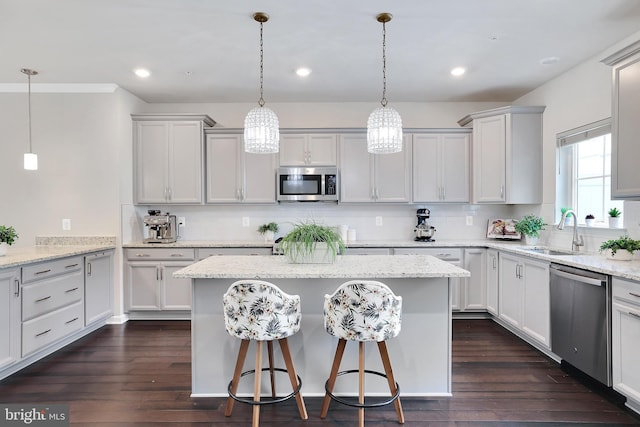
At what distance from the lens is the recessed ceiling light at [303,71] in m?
3.45

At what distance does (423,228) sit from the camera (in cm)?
435

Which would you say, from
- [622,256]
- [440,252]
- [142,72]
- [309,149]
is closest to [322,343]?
[440,252]

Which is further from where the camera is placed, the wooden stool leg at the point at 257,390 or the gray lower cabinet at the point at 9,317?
the gray lower cabinet at the point at 9,317

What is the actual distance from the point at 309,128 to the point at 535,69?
8.05 ft

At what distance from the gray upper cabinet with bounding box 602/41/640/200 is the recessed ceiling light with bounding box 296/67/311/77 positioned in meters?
2.43

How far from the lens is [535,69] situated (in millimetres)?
3480

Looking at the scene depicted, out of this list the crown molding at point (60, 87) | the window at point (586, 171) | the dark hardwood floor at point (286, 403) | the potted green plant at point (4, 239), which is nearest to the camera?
the dark hardwood floor at point (286, 403)

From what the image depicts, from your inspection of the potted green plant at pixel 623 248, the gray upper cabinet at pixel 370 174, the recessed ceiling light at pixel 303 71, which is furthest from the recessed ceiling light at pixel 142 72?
the potted green plant at pixel 623 248

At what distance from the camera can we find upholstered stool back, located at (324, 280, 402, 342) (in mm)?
1888

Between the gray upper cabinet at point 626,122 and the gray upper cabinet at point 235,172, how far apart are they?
3.22m

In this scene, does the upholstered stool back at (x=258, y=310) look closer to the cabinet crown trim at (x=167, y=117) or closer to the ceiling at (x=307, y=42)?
the ceiling at (x=307, y=42)

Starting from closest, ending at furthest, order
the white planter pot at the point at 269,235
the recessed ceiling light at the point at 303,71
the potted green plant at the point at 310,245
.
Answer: the potted green plant at the point at 310,245 < the recessed ceiling light at the point at 303,71 < the white planter pot at the point at 269,235

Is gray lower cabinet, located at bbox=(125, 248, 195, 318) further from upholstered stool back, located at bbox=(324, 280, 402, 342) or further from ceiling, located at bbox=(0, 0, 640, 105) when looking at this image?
upholstered stool back, located at bbox=(324, 280, 402, 342)

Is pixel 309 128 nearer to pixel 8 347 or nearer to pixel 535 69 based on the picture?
pixel 535 69
